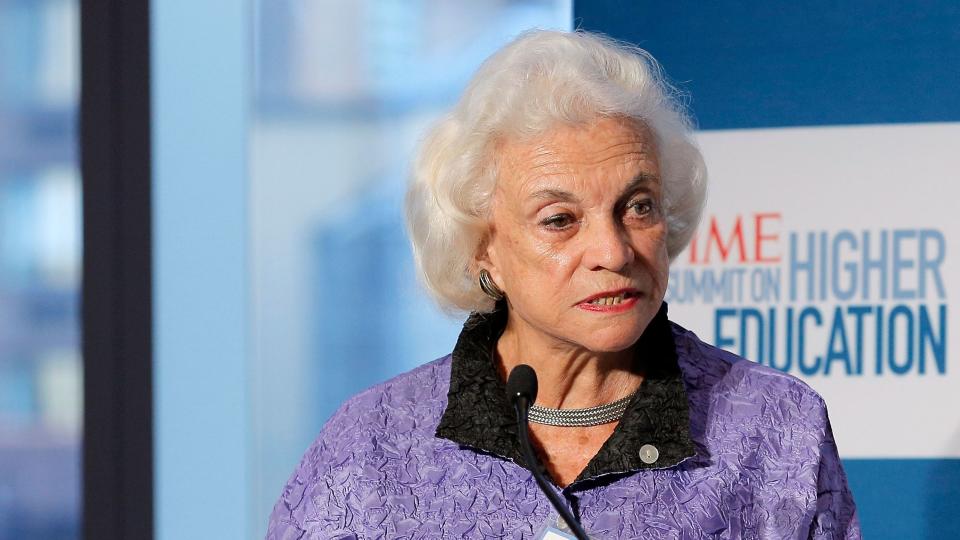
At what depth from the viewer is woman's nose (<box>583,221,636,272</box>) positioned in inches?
67.0

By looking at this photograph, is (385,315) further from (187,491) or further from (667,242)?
(667,242)

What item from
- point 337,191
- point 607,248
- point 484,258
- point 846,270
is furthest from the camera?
point 337,191

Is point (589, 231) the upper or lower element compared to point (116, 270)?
upper

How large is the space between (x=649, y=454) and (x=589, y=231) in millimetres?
344

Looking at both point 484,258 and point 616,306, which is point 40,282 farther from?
point 616,306

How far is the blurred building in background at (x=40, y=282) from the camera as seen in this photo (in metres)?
3.24

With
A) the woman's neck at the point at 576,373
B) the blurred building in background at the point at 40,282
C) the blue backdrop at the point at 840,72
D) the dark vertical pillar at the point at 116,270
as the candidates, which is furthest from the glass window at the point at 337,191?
the woman's neck at the point at 576,373

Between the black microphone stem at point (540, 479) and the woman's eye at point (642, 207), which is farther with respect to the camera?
the woman's eye at point (642, 207)

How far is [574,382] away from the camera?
6.17ft

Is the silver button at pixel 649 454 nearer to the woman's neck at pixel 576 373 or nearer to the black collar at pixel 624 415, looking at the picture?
the black collar at pixel 624 415

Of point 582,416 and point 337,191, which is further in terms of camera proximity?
point 337,191

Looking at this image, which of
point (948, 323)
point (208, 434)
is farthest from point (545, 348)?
point (208, 434)

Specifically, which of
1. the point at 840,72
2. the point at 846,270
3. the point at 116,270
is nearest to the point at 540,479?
the point at 846,270

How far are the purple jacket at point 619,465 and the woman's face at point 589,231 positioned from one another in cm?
16
